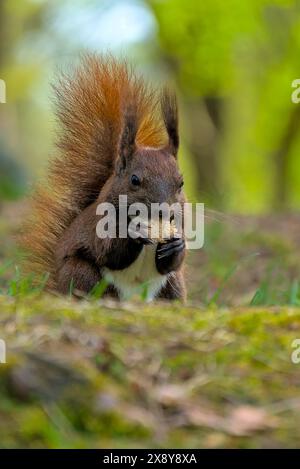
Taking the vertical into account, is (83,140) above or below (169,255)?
above

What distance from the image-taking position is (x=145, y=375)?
243 centimetres

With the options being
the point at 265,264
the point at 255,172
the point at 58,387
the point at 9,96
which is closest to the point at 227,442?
the point at 58,387

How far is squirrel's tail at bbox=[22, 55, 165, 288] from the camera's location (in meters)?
4.63

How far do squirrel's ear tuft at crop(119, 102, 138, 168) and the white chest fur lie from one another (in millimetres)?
461

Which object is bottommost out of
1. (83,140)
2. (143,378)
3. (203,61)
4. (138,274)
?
(143,378)

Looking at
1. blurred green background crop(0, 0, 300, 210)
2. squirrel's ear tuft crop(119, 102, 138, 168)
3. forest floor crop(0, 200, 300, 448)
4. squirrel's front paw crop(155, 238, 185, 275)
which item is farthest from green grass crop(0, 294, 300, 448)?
blurred green background crop(0, 0, 300, 210)

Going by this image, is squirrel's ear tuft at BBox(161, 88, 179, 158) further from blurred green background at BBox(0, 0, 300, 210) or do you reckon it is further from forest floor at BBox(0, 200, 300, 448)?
blurred green background at BBox(0, 0, 300, 210)

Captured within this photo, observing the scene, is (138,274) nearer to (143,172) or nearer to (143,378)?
(143,172)

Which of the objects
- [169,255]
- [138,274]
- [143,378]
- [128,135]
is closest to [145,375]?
[143,378]

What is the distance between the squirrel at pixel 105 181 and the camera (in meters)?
4.19

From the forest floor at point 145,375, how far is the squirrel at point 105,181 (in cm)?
106

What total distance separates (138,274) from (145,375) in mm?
1816

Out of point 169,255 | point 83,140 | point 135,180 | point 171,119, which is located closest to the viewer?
point 169,255

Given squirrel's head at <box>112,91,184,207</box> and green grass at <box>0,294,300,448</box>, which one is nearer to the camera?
green grass at <box>0,294,300,448</box>
